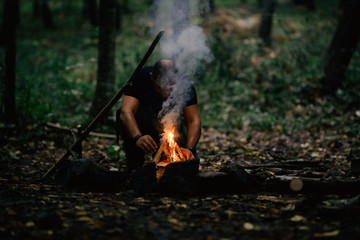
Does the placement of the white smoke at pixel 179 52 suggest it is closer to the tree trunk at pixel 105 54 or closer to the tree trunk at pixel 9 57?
the tree trunk at pixel 105 54

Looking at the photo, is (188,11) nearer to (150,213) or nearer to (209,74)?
(150,213)

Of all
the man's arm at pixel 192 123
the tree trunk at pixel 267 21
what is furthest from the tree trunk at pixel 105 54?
the tree trunk at pixel 267 21

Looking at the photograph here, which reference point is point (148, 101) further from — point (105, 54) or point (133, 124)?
point (105, 54)

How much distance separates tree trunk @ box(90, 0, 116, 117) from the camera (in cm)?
709

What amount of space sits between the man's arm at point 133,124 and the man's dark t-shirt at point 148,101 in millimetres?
98

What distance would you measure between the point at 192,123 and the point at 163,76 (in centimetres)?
79

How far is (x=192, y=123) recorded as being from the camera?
14.6 ft

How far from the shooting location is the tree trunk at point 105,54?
7095mm

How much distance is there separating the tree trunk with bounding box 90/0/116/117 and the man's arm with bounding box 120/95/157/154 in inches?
118

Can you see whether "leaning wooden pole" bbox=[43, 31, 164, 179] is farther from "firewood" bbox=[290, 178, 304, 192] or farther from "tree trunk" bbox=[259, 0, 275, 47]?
"tree trunk" bbox=[259, 0, 275, 47]

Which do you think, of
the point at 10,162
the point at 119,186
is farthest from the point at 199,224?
the point at 10,162

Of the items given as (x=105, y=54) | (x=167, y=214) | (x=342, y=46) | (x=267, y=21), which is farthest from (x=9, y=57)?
(x=267, y=21)

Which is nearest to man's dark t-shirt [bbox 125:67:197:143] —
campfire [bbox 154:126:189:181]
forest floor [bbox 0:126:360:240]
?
campfire [bbox 154:126:189:181]

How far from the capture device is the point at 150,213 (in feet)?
9.96
